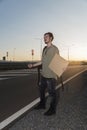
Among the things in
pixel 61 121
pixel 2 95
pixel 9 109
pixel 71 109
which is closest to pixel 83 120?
pixel 61 121

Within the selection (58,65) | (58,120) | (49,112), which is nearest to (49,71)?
(58,65)

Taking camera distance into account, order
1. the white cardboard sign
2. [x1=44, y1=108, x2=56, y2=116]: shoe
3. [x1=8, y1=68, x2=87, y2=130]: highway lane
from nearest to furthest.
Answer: [x1=8, y1=68, x2=87, y2=130]: highway lane
[x1=44, y1=108, x2=56, y2=116]: shoe
the white cardboard sign

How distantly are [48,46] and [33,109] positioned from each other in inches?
70.3

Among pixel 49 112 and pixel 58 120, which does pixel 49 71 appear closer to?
pixel 49 112

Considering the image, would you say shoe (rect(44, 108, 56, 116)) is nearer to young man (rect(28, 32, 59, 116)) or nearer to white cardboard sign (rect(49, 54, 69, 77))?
young man (rect(28, 32, 59, 116))

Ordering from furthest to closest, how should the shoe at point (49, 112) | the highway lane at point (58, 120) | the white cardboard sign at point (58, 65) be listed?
the white cardboard sign at point (58, 65)
the shoe at point (49, 112)
the highway lane at point (58, 120)

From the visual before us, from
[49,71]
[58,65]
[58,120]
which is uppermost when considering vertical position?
[58,65]

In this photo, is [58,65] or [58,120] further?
[58,65]

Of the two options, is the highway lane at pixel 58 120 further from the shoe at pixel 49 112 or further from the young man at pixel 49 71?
the young man at pixel 49 71

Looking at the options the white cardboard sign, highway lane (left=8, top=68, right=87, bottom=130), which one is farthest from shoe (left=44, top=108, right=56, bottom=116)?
the white cardboard sign

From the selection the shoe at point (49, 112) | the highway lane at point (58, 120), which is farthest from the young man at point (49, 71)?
the highway lane at point (58, 120)

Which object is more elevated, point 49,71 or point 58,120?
point 49,71

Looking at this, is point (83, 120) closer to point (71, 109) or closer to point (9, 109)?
point (71, 109)

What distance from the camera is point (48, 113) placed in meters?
8.91
